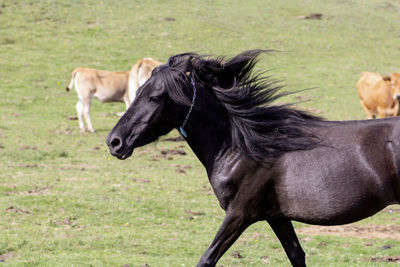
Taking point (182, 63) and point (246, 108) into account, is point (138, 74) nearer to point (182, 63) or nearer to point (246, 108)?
point (182, 63)

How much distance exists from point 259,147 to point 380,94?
46.3ft

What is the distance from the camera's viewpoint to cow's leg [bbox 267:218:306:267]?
527 centimetres

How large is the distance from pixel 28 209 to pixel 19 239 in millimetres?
1573

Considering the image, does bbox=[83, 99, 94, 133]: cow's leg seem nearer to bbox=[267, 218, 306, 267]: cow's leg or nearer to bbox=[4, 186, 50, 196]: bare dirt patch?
bbox=[4, 186, 50, 196]: bare dirt patch

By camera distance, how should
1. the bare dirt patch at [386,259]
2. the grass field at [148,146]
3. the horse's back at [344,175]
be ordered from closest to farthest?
1. the horse's back at [344,175]
2. the bare dirt patch at [386,259]
3. the grass field at [148,146]

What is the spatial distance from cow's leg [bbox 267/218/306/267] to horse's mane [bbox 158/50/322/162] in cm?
64

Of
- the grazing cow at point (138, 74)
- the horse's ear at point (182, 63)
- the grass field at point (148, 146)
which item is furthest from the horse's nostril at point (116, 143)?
the grazing cow at point (138, 74)

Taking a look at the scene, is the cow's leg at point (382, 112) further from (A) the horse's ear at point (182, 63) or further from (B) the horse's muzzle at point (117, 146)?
(B) the horse's muzzle at point (117, 146)

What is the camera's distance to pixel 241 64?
5.34 meters

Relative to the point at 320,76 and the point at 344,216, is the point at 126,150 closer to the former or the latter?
the point at 344,216

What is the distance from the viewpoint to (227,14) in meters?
34.0

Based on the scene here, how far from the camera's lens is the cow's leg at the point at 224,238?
484 cm

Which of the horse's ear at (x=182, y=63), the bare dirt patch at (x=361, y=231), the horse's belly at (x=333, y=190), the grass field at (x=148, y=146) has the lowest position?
the grass field at (x=148, y=146)

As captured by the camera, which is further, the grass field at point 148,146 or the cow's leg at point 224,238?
the grass field at point 148,146
